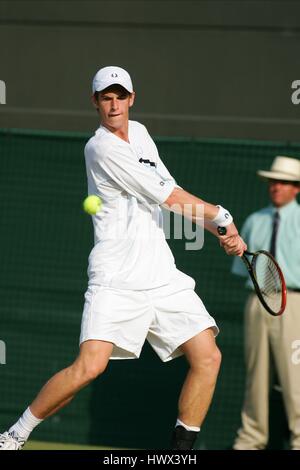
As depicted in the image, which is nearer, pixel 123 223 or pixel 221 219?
pixel 221 219

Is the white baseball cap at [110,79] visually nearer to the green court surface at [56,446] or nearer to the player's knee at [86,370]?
the player's knee at [86,370]

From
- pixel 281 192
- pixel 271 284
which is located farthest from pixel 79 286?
pixel 271 284

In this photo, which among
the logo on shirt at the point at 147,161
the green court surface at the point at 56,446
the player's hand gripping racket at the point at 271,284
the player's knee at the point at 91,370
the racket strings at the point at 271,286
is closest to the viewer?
the player's knee at the point at 91,370

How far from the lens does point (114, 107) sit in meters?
5.99

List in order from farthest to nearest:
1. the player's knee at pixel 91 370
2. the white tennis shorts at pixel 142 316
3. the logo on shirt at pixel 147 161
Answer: the logo on shirt at pixel 147 161, the white tennis shorts at pixel 142 316, the player's knee at pixel 91 370

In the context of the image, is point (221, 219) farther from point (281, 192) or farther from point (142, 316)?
point (281, 192)

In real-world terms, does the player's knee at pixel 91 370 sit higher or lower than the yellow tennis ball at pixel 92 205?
lower

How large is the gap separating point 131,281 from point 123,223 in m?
0.31

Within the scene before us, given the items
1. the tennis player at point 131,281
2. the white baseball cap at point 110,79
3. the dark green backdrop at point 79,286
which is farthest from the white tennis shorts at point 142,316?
the dark green backdrop at point 79,286

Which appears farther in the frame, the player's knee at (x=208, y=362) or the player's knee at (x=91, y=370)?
the player's knee at (x=208, y=362)

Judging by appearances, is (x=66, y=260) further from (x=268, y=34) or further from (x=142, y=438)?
(x=268, y=34)

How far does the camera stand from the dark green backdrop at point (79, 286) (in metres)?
8.54

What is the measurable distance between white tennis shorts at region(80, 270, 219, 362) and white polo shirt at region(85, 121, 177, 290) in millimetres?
52

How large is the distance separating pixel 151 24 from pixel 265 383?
2.87 metres
